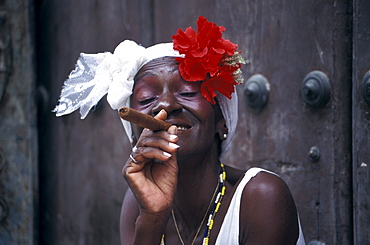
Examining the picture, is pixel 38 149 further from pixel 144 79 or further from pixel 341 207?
pixel 341 207

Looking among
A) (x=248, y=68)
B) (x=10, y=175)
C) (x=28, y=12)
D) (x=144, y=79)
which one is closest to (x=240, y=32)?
(x=248, y=68)

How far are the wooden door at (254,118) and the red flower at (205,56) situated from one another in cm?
57

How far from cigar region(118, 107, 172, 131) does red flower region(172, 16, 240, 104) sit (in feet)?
0.98

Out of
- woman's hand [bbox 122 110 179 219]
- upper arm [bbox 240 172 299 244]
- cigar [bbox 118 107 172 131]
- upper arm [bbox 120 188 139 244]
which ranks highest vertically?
cigar [bbox 118 107 172 131]

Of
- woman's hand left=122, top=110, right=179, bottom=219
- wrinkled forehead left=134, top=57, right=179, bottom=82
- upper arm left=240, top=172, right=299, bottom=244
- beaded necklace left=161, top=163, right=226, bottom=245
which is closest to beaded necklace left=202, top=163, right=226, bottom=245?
beaded necklace left=161, top=163, right=226, bottom=245

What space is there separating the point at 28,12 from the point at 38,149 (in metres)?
0.99

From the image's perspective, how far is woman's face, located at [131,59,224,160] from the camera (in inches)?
73.6

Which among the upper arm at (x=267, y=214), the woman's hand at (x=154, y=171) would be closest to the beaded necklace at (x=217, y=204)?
the upper arm at (x=267, y=214)

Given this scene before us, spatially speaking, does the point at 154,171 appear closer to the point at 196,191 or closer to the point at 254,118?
the point at 196,191

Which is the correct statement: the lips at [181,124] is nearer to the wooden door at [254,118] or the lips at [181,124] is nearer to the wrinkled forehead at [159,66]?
the wrinkled forehead at [159,66]

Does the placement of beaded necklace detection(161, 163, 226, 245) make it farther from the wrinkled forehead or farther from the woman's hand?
the wrinkled forehead

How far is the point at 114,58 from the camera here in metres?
1.96

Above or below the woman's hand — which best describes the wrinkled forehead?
above

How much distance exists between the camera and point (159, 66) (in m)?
1.97
